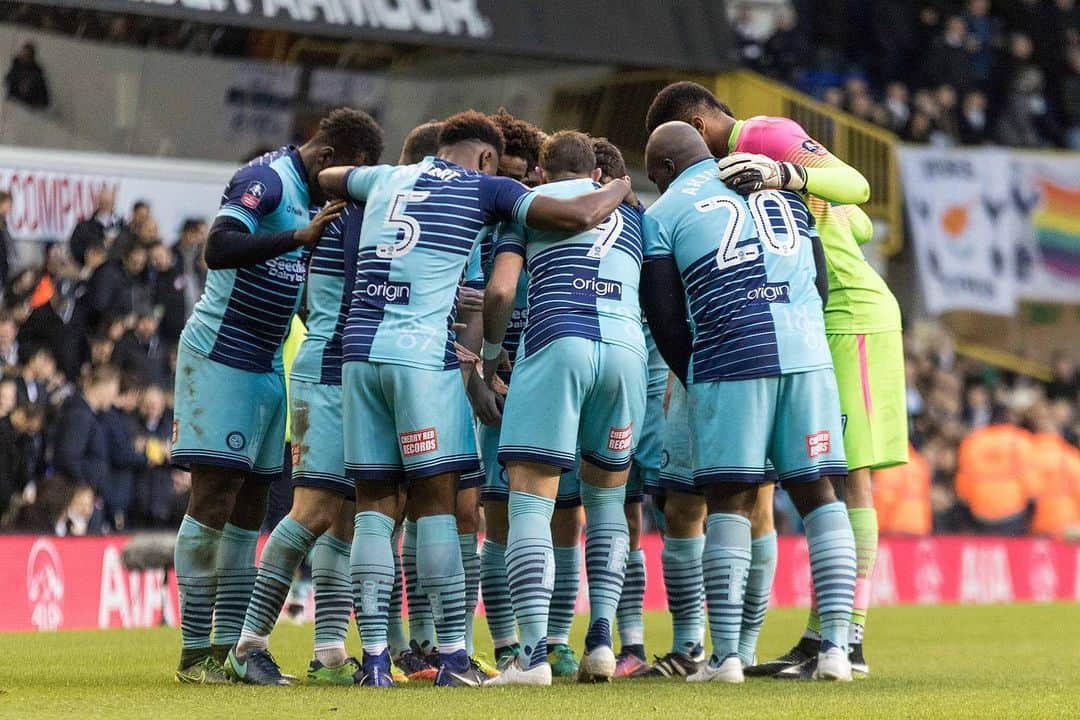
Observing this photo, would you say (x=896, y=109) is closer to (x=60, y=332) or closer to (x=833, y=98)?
(x=833, y=98)

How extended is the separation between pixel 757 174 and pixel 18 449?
8.17 meters

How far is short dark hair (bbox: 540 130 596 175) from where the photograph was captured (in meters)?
7.69

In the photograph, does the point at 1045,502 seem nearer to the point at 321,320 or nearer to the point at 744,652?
the point at 744,652

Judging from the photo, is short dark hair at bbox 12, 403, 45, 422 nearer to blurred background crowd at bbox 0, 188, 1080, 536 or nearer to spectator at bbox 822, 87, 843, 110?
blurred background crowd at bbox 0, 188, 1080, 536

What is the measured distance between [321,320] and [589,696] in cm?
208

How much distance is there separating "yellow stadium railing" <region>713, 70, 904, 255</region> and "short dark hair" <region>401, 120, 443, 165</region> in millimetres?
12858

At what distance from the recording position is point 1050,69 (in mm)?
26562

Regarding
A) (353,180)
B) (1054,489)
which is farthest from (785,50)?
(353,180)

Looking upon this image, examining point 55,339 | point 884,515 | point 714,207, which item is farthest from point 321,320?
point 884,515

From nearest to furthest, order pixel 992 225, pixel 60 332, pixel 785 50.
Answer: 1. pixel 60 332
2. pixel 785 50
3. pixel 992 225

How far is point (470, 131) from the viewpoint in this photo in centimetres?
750

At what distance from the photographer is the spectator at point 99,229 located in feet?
51.5

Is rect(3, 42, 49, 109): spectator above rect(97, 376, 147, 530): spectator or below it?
above

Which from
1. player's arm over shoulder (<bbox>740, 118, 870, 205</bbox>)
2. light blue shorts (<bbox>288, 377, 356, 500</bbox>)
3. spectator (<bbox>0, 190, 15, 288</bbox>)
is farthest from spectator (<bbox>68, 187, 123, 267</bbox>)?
player's arm over shoulder (<bbox>740, 118, 870, 205</bbox>)
